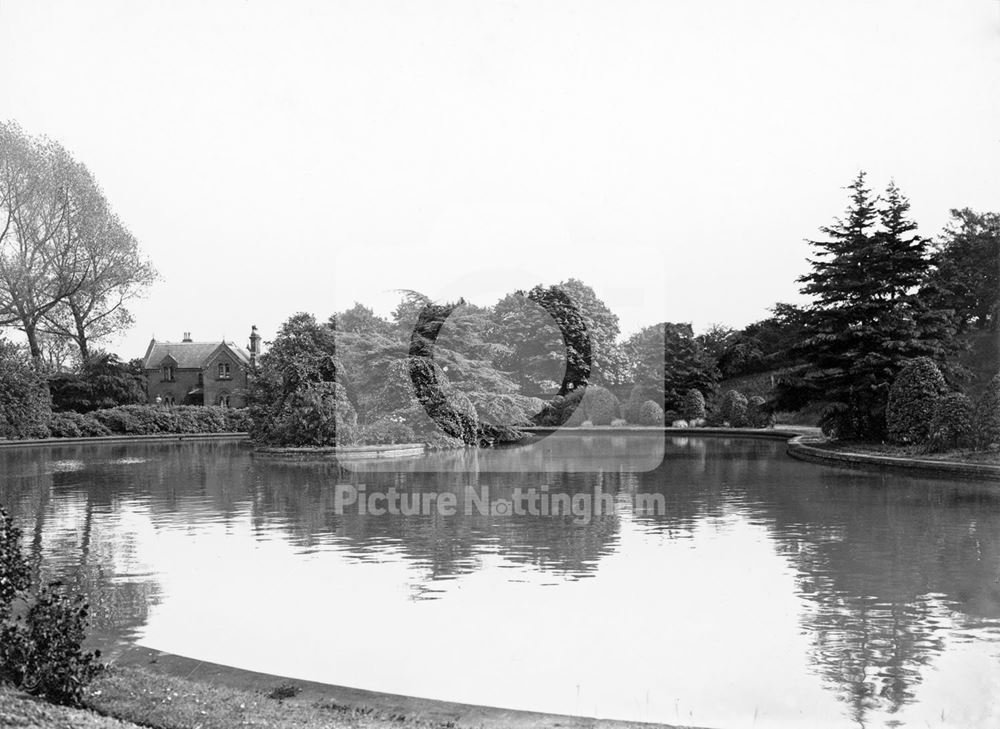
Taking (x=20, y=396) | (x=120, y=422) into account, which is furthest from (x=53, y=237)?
(x=120, y=422)

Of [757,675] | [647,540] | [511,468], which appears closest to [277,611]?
[757,675]

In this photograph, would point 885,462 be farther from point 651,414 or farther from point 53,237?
point 53,237

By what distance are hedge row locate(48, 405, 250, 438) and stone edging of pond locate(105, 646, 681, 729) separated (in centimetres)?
3663

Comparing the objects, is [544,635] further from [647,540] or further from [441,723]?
[647,540]

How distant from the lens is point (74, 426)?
135 ft

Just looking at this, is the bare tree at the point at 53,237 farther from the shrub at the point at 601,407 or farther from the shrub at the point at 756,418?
the shrub at the point at 756,418

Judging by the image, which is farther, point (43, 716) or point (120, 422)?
point (120, 422)

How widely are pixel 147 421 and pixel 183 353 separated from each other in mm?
22892

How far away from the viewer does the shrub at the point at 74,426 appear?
40.6 metres

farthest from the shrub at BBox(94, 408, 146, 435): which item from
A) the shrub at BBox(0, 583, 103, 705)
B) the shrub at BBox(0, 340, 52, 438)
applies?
the shrub at BBox(0, 583, 103, 705)

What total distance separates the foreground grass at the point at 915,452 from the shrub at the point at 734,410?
50.4 ft

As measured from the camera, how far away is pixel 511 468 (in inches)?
862

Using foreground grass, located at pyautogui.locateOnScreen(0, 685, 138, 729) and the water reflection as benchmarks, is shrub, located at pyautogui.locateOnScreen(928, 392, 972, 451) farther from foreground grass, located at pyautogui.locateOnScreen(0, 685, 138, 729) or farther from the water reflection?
foreground grass, located at pyautogui.locateOnScreen(0, 685, 138, 729)

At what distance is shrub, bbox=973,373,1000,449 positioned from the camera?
18.1 metres
